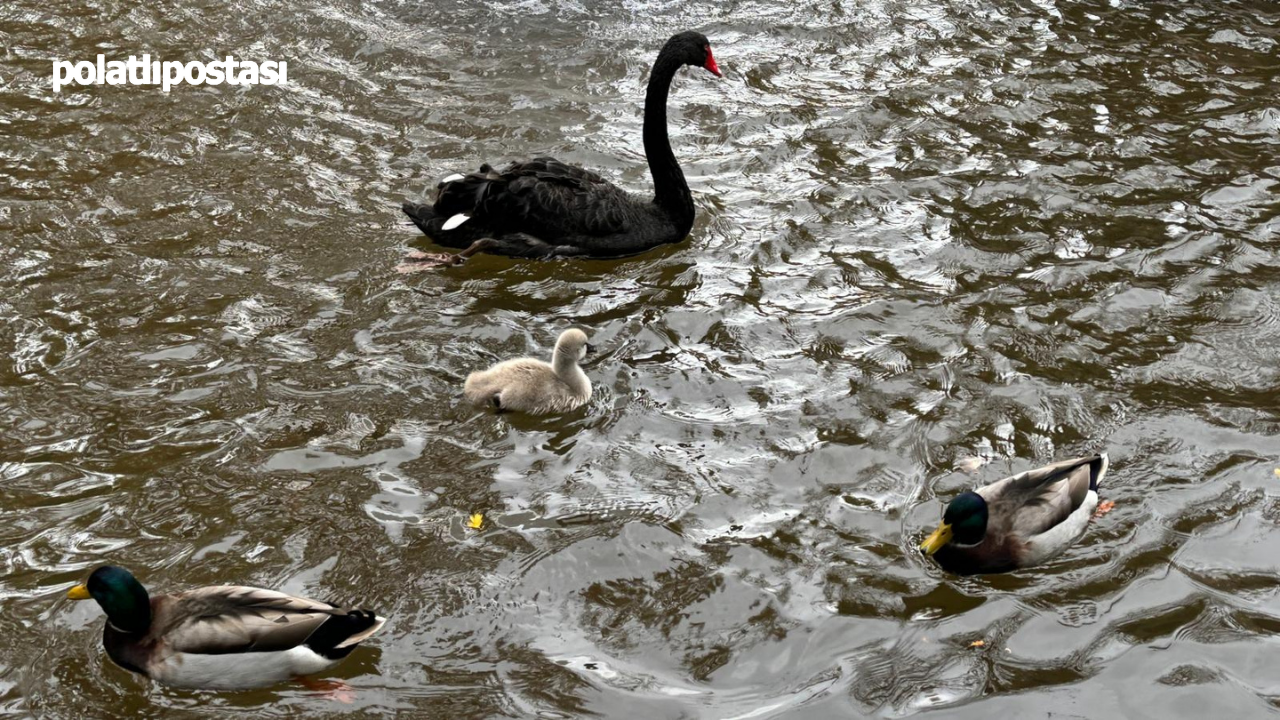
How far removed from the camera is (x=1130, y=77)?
11164 millimetres

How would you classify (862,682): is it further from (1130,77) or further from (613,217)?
(1130,77)

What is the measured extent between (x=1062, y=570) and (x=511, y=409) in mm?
3038

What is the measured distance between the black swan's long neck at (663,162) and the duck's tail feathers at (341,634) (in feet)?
14.4

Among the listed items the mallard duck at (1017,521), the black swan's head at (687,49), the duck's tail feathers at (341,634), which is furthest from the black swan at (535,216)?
the duck's tail feathers at (341,634)

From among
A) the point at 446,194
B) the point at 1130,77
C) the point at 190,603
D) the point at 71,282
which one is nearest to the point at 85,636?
the point at 190,603

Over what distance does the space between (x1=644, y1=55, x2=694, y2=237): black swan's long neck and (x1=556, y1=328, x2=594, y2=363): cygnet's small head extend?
6.94ft

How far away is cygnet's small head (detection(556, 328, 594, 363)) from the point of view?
6895 millimetres

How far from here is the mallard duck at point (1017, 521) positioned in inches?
228

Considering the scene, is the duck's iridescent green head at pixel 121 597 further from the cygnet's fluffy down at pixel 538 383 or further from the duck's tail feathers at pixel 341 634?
the cygnet's fluffy down at pixel 538 383

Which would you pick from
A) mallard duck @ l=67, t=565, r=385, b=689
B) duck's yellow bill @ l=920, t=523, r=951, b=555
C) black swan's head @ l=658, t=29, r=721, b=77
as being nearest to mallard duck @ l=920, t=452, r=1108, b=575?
duck's yellow bill @ l=920, t=523, r=951, b=555

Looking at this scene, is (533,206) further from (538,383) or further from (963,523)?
(963,523)

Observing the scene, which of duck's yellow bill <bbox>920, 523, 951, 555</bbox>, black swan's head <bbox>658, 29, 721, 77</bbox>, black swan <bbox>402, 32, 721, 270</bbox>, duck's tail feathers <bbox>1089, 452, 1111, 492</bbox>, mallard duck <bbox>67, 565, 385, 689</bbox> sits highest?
black swan's head <bbox>658, 29, 721, 77</bbox>

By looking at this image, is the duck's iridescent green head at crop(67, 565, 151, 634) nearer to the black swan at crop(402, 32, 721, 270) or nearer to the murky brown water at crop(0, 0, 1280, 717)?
the murky brown water at crop(0, 0, 1280, 717)

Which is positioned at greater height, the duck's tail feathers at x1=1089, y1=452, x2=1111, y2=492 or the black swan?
the black swan
